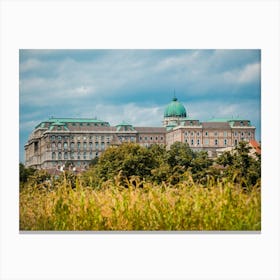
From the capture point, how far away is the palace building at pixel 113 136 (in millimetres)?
6809

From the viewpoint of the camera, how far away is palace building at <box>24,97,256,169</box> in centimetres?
681

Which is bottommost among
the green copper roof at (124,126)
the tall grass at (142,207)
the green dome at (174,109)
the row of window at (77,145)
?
the tall grass at (142,207)

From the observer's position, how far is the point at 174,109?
6840 mm

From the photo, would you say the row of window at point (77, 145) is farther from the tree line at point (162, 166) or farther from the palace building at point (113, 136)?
the tree line at point (162, 166)

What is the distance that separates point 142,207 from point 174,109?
3.92 ft

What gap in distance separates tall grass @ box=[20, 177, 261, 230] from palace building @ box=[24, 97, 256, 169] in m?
0.36

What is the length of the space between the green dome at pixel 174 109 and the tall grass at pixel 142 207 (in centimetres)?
79

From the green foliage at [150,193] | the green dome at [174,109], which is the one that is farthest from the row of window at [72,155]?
the green dome at [174,109]

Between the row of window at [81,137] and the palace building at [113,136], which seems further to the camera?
the row of window at [81,137]

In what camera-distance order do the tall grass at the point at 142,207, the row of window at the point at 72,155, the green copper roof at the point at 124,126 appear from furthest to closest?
the row of window at the point at 72,155 → the green copper roof at the point at 124,126 → the tall grass at the point at 142,207

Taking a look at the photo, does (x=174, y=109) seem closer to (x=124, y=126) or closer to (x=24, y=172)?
(x=124, y=126)

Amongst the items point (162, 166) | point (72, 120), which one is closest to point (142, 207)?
point (162, 166)

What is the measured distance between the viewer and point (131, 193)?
683 centimetres
